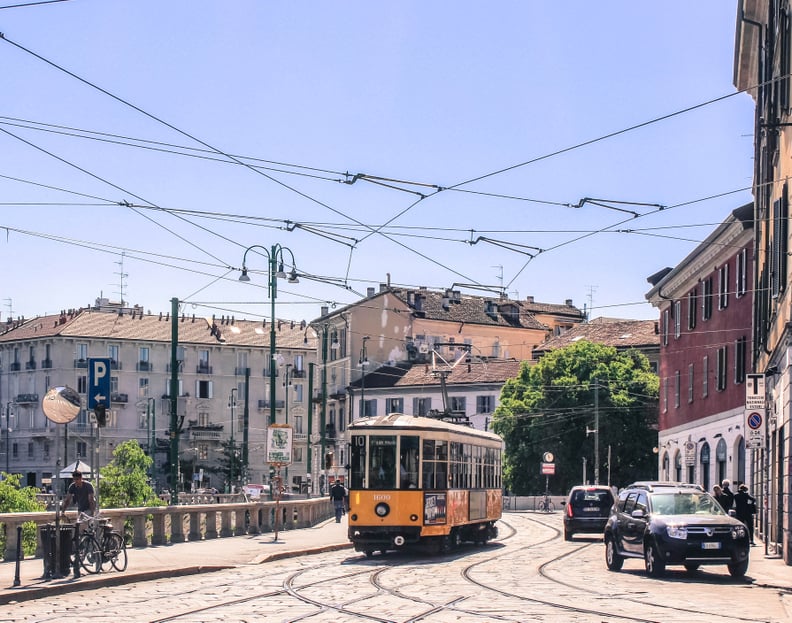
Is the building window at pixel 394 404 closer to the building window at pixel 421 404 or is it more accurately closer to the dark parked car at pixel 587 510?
the building window at pixel 421 404

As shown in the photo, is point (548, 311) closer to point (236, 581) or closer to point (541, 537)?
point (541, 537)

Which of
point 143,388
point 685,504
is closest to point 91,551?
point 685,504

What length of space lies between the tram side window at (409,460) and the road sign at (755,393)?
23.4 feet

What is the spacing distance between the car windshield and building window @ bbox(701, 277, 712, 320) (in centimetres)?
2482

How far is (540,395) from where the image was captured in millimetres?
77500

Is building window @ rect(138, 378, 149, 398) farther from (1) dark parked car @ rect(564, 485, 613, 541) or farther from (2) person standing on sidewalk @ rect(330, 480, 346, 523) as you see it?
(1) dark parked car @ rect(564, 485, 613, 541)

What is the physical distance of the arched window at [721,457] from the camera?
45.7 metres

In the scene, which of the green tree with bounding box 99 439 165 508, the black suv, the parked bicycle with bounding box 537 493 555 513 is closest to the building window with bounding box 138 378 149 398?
the parked bicycle with bounding box 537 493 555 513

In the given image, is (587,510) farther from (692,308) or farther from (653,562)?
(653,562)

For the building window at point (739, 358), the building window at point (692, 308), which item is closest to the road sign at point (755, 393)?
the building window at point (739, 358)

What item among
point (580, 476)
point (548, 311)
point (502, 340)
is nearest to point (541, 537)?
point (580, 476)

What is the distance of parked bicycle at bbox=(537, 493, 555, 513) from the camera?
68938 mm

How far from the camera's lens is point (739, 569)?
74.2ft

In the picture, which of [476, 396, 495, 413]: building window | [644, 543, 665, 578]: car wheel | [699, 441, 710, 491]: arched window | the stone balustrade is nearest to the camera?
[644, 543, 665, 578]: car wheel
